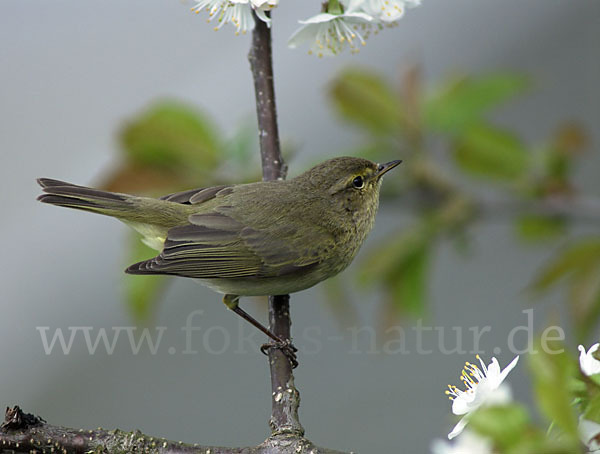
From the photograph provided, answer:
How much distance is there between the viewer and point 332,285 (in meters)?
3.18

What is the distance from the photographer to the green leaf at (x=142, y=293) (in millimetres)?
2854

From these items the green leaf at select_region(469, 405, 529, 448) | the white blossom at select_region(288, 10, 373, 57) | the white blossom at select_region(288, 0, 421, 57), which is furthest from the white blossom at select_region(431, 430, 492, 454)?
the white blossom at select_region(288, 10, 373, 57)

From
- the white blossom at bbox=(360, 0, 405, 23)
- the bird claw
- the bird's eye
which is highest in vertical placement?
the white blossom at bbox=(360, 0, 405, 23)

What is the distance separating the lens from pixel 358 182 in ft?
11.1

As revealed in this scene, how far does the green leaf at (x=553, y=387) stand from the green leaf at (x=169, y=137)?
85.3 inches

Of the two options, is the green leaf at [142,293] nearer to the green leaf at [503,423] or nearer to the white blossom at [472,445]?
the white blossom at [472,445]

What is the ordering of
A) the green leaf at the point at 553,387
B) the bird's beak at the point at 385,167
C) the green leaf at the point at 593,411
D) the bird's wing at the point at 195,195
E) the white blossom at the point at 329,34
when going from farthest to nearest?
1. the bird's wing at the point at 195,195
2. the bird's beak at the point at 385,167
3. the white blossom at the point at 329,34
4. the green leaf at the point at 593,411
5. the green leaf at the point at 553,387

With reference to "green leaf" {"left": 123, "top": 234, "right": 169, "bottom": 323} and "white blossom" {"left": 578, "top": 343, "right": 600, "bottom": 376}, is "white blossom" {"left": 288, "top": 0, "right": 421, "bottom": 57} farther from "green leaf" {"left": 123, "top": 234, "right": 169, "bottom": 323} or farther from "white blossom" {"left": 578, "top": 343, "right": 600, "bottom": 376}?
"white blossom" {"left": 578, "top": 343, "right": 600, "bottom": 376}

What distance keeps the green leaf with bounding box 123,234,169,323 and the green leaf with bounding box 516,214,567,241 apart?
162 centimetres

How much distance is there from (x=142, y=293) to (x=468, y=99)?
1533 millimetres

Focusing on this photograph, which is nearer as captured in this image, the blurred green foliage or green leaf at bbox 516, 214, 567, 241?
the blurred green foliage

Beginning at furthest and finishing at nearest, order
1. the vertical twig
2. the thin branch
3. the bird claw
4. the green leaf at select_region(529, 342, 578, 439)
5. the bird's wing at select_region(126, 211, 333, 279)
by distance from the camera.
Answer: the bird's wing at select_region(126, 211, 333, 279), the bird claw, the vertical twig, the thin branch, the green leaf at select_region(529, 342, 578, 439)

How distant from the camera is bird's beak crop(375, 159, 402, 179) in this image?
3.22m

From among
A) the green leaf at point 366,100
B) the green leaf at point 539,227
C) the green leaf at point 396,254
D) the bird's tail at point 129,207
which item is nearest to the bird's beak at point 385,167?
the green leaf at point 366,100
